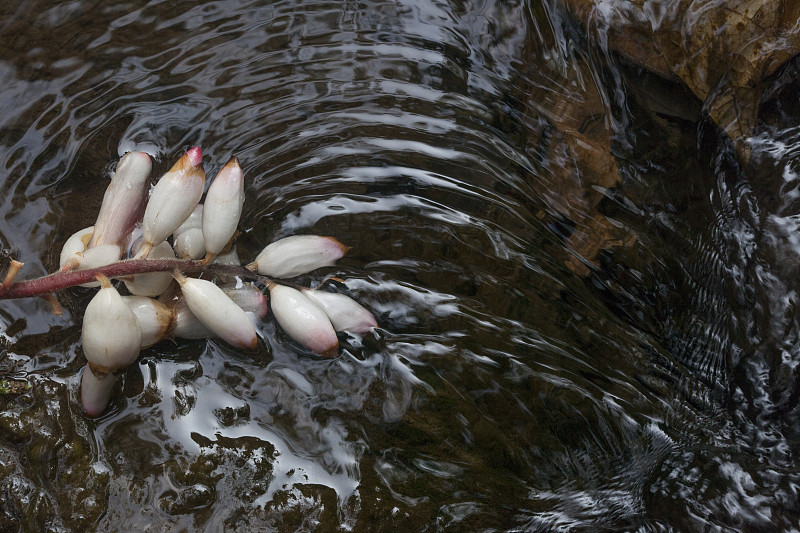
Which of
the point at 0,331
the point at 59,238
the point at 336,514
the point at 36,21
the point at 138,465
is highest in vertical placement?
the point at 36,21

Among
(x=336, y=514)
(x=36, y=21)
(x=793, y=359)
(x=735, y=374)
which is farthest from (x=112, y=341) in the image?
(x=793, y=359)

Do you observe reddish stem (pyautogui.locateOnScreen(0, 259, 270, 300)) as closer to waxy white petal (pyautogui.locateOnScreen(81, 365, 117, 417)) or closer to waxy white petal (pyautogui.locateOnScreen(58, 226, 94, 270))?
waxy white petal (pyautogui.locateOnScreen(58, 226, 94, 270))

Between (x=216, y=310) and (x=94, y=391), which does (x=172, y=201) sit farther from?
(x=94, y=391)

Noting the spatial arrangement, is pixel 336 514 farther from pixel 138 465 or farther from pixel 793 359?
pixel 793 359

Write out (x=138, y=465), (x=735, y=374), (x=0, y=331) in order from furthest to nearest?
(x=735, y=374), (x=0, y=331), (x=138, y=465)

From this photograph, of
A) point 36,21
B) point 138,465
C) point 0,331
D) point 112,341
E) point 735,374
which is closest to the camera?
point 112,341

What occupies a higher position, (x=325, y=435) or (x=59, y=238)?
(x=59, y=238)

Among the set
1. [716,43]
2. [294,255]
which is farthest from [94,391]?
[716,43]
